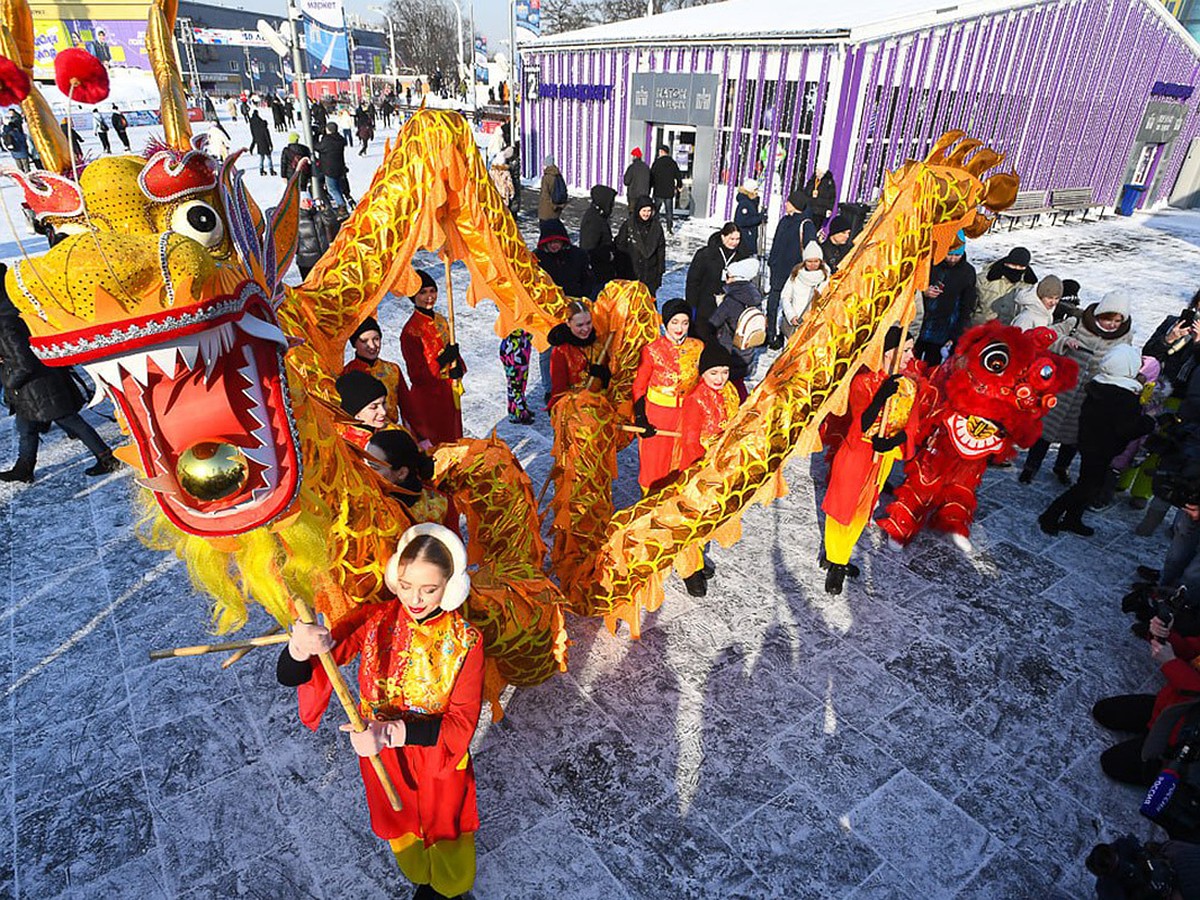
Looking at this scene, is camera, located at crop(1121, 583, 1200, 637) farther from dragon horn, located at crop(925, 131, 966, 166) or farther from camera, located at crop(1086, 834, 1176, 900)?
dragon horn, located at crop(925, 131, 966, 166)

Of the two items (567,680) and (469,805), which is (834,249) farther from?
(469,805)

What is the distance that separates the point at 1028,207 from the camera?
15.2 metres

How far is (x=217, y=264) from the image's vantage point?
4.92ft

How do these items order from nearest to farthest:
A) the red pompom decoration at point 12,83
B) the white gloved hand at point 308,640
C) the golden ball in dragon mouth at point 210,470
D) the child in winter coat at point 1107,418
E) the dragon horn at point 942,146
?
the red pompom decoration at point 12,83 < the golden ball in dragon mouth at point 210,470 < the white gloved hand at point 308,640 < the dragon horn at point 942,146 < the child in winter coat at point 1107,418

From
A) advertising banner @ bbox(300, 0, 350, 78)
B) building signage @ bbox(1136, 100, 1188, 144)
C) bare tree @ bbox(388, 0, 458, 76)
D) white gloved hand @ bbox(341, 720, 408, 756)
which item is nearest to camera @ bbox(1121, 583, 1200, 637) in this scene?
white gloved hand @ bbox(341, 720, 408, 756)

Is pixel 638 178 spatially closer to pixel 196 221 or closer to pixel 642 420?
pixel 642 420

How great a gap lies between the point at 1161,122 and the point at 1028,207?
24.1 ft

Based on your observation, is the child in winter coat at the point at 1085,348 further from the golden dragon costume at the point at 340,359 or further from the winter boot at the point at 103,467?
the winter boot at the point at 103,467

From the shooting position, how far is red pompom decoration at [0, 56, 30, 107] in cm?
147

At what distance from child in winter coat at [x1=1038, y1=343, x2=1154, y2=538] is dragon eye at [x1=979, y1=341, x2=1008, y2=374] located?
96 cm

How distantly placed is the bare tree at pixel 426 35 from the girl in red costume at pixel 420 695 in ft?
178

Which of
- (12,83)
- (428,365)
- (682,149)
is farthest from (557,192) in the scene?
(682,149)

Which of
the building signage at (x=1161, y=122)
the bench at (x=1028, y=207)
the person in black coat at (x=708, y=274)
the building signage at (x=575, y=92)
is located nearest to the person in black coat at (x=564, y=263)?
the person in black coat at (x=708, y=274)

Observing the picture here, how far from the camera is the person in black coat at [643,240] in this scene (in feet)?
23.5
